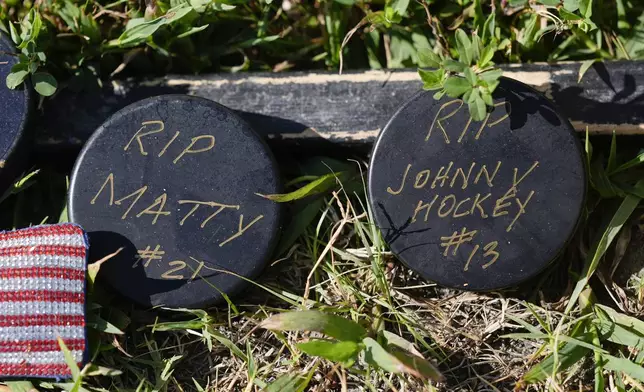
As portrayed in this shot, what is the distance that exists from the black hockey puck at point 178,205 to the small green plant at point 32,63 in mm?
139

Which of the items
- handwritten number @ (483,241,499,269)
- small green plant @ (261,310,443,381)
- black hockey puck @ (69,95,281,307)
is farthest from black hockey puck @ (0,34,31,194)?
handwritten number @ (483,241,499,269)

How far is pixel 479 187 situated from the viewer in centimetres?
145

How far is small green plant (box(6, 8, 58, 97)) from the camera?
58.2 inches

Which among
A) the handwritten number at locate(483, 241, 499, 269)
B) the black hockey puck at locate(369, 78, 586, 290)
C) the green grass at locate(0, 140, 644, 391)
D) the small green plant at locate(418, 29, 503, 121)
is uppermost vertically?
the small green plant at locate(418, 29, 503, 121)

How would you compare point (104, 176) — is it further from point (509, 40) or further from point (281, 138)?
point (509, 40)

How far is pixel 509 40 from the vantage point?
1.59m

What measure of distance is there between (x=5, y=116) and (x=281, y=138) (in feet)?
1.67

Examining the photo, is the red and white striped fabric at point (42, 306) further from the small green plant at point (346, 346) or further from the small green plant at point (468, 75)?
the small green plant at point (468, 75)

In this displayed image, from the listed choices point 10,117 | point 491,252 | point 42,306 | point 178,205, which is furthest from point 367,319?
point 10,117

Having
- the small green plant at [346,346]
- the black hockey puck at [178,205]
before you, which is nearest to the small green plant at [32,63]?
the black hockey puck at [178,205]

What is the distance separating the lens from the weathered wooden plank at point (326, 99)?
60.6 inches

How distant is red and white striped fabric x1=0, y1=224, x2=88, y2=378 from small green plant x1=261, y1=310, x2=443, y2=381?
1.12 ft

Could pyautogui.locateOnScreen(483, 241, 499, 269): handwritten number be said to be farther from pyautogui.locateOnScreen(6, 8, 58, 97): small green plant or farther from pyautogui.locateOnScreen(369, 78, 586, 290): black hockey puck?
pyautogui.locateOnScreen(6, 8, 58, 97): small green plant

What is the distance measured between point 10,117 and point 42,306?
14.0 inches
